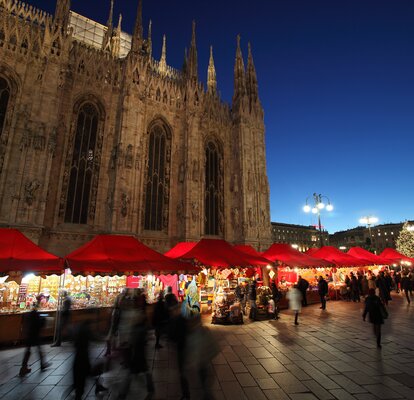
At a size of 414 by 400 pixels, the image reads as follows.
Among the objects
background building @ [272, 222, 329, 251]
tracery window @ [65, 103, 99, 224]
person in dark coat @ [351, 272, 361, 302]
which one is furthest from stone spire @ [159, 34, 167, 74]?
background building @ [272, 222, 329, 251]

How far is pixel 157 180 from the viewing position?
77.0 feet

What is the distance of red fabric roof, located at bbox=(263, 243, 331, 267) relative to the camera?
601 inches

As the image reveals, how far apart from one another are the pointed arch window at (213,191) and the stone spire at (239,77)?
730 cm

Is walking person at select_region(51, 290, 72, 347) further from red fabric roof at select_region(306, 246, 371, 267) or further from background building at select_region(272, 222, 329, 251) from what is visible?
background building at select_region(272, 222, 329, 251)

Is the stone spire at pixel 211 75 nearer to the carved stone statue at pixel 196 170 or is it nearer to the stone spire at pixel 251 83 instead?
the stone spire at pixel 251 83

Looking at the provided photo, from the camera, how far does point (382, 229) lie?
96.6 metres

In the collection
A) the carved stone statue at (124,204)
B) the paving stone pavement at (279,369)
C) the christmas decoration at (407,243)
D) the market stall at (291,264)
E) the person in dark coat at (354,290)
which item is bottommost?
the paving stone pavement at (279,369)

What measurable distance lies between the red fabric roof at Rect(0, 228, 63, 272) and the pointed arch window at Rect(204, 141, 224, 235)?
16.9 m

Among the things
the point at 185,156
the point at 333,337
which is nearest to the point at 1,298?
the point at 333,337

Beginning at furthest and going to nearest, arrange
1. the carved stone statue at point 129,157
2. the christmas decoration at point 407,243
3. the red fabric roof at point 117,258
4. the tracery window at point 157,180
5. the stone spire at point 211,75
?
the christmas decoration at point 407,243, the stone spire at point 211,75, the tracery window at point 157,180, the carved stone statue at point 129,157, the red fabric roof at point 117,258

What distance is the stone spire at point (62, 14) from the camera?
803 inches

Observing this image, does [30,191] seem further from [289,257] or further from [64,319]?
[289,257]

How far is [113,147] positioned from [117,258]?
13071 mm

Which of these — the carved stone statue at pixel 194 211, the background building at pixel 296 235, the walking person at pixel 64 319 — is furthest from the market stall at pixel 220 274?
the background building at pixel 296 235
